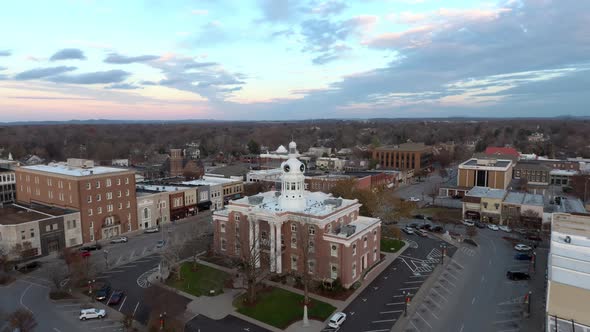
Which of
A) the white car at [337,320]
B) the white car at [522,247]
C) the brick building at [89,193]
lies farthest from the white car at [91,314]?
the white car at [522,247]

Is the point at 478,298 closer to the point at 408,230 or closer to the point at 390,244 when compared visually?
the point at 390,244

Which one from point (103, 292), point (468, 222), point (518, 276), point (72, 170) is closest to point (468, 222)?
point (468, 222)

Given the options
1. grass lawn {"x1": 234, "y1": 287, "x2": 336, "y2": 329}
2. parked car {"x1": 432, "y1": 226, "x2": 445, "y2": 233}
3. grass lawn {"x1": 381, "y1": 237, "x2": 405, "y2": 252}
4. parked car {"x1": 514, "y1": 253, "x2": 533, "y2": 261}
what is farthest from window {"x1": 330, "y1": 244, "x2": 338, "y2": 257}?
parked car {"x1": 432, "y1": 226, "x2": 445, "y2": 233}

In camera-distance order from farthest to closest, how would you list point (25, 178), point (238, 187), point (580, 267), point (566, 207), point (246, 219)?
point (238, 187) → point (25, 178) → point (566, 207) → point (246, 219) → point (580, 267)

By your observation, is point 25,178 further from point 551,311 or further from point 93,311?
point 551,311

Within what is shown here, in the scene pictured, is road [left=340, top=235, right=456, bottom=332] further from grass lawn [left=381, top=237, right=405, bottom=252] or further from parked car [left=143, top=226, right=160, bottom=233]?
parked car [left=143, top=226, right=160, bottom=233]

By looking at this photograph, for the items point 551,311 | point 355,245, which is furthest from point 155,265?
point 551,311
